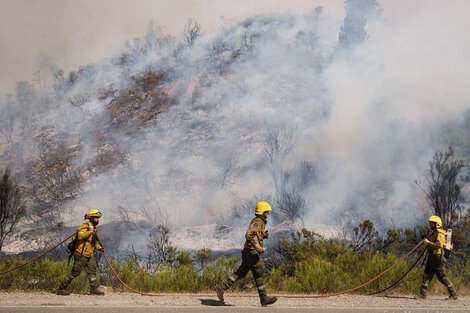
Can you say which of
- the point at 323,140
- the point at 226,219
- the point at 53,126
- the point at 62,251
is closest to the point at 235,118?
the point at 323,140

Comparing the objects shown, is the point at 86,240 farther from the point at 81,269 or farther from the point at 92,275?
the point at 92,275

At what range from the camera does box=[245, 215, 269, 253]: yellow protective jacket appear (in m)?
7.45

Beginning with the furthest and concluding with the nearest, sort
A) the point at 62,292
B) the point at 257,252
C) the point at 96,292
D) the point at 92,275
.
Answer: the point at 92,275 → the point at 96,292 → the point at 62,292 → the point at 257,252

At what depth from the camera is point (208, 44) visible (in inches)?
2670

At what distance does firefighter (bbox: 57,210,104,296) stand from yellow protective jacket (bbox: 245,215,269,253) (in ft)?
8.43

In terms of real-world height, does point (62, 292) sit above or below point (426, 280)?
below

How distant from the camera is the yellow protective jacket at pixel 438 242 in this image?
27.7 feet

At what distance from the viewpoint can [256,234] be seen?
748cm

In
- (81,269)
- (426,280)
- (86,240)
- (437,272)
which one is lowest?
(426,280)

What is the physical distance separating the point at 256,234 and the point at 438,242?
122 inches

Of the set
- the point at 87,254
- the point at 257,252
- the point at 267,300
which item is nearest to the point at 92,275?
the point at 87,254

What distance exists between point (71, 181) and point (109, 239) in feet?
45.8

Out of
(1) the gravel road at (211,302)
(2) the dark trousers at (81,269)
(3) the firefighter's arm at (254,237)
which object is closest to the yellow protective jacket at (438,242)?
(1) the gravel road at (211,302)

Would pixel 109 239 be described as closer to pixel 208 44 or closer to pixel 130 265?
pixel 130 265
